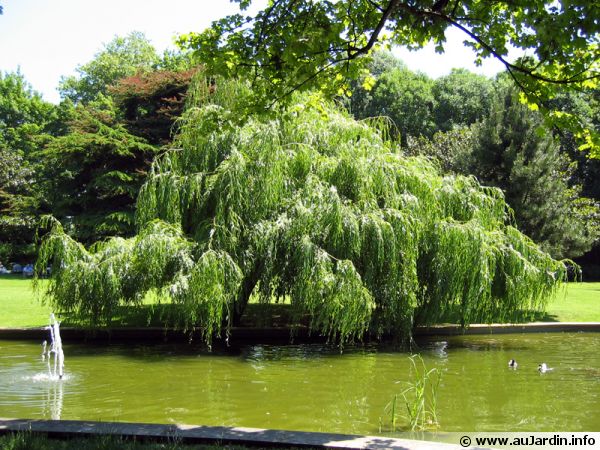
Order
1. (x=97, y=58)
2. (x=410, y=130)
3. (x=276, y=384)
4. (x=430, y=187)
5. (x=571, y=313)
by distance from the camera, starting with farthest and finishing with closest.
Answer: (x=97, y=58) < (x=410, y=130) < (x=571, y=313) < (x=430, y=187) < (x=276, y=384)

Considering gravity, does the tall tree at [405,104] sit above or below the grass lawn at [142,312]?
above

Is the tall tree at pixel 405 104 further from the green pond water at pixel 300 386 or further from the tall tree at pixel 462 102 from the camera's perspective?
the green pond water at pixel 300 386

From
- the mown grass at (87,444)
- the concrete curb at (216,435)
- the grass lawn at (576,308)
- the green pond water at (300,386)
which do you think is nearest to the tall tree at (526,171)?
the grass lawn at (576,308)

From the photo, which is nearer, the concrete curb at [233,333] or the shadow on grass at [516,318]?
the concrete curb at [233,333]

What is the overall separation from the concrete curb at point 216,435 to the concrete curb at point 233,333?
7001mm

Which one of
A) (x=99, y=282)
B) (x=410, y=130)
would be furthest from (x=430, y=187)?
(x=410, y=130)

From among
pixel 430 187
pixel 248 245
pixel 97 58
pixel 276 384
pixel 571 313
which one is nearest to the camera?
pixel 276 384

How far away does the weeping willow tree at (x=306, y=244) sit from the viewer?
11.8m

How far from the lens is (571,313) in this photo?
57.6 feet

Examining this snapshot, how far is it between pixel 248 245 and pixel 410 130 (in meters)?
36.2

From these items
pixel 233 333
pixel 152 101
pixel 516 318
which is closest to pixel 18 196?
pixel 152 101

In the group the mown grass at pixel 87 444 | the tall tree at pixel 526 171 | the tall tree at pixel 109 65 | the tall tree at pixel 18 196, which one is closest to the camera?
the mown grass at pixel 87 444

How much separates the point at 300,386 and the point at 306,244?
3.16 m

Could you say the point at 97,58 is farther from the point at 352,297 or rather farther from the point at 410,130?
the point at 352,297
